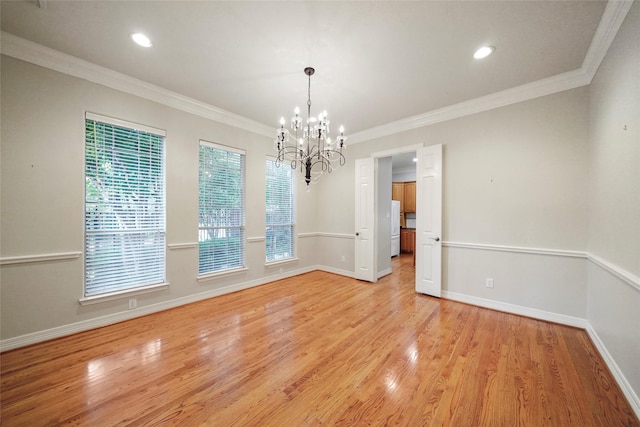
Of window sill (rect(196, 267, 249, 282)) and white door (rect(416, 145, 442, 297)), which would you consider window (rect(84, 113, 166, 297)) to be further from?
white door (rect(416, 145, 442, 297))

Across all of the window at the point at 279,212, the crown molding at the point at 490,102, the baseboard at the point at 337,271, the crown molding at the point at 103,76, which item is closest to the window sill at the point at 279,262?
the window at the point at 279,212

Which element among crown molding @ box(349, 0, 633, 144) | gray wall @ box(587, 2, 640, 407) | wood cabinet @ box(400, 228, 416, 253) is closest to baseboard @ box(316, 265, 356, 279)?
crown molding @ box(349, 0, 633, 144)

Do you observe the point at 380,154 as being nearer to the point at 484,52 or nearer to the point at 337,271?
the point at 484,52

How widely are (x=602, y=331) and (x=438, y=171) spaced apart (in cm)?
245

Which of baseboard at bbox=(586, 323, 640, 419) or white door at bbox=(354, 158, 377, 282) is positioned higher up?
white door at bbox=(354, 158, 377, 282)

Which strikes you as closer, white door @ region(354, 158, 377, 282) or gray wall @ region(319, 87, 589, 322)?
gray wall @ region(319, 87, 589, 322)

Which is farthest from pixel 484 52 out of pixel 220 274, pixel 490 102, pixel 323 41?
pixel 220 274

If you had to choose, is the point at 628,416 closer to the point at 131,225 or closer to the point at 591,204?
the point at 591,204

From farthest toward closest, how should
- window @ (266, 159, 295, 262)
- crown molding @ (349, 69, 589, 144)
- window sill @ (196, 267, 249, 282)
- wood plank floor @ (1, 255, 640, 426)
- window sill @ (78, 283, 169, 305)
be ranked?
window @ (266, 159, 295, 262) < window sill @ (196, 267, 249, 282) < crown molding @ (349, 69, 589, 144) < window sill @ (78, 283, 169, 305) < wood plank floor @ (1, 255, 640, 426)

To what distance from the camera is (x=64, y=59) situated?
2.47 meters

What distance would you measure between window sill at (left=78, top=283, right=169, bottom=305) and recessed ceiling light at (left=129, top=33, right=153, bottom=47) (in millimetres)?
2748

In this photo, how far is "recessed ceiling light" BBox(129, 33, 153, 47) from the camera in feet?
7.16

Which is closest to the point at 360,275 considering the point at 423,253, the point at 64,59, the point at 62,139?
the point at 423,253

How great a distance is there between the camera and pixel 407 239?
7.83m
